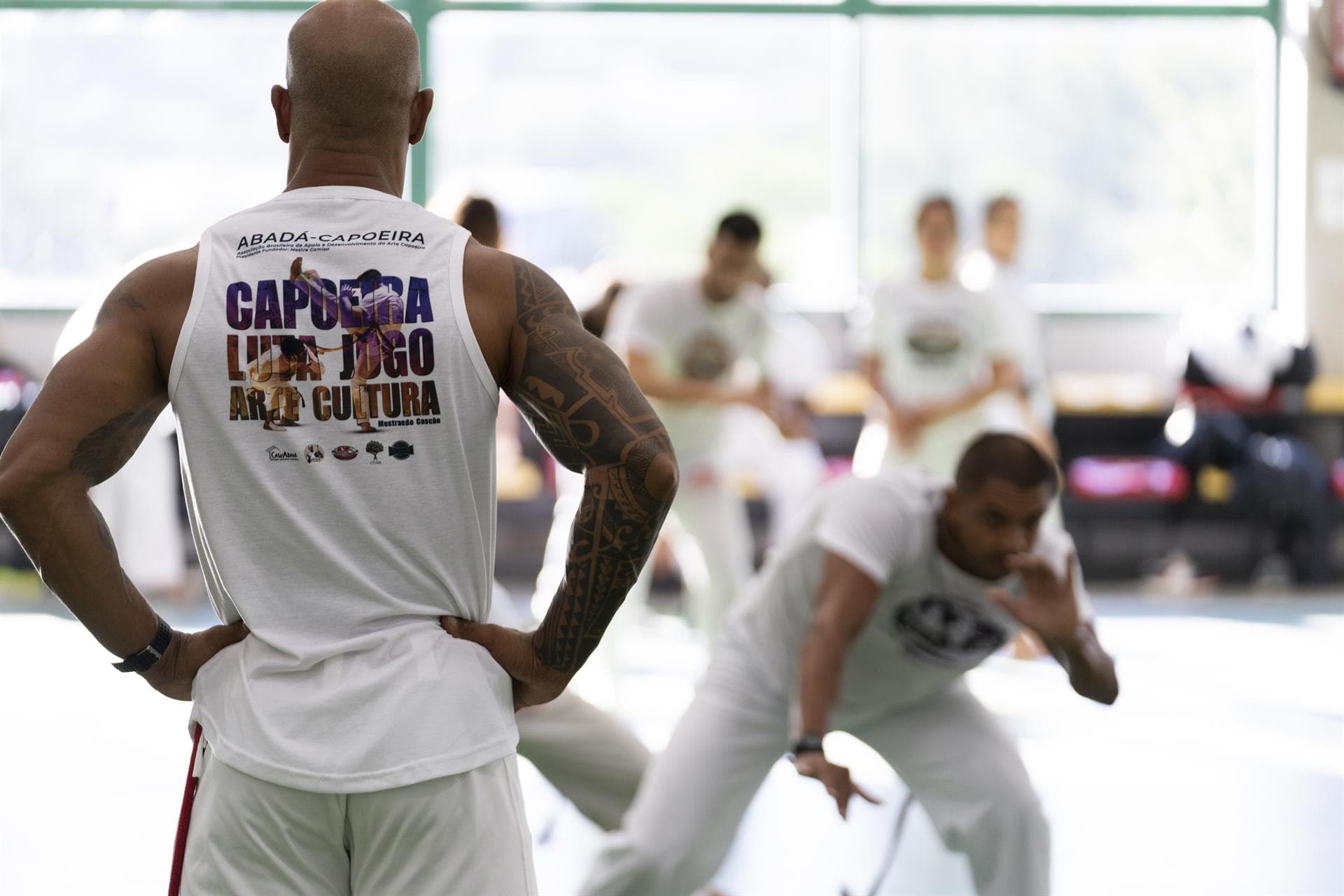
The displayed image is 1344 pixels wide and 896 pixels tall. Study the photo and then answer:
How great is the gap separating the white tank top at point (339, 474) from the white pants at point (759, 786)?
115 cm

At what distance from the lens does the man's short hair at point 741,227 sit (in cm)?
480

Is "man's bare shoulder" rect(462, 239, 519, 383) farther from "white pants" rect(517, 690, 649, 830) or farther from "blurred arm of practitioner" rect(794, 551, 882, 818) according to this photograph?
"white pants" rect(517, 690, 649, 830)

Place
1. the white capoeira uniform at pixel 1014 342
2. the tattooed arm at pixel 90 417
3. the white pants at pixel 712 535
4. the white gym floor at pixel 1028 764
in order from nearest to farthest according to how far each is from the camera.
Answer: the tattooed arm at pixel 90 417 < the white gym floor at pixel 1028 764 < the white pants at pixel 712 535 < the white capoeira uniform at pixel 1014 342

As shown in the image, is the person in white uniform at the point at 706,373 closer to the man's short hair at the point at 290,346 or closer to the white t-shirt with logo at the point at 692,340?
the white t-shirt with logo at the point at 692,340

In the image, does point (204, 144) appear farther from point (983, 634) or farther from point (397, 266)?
point (397, 266)

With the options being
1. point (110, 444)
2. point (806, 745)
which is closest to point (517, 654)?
point (110, 444)

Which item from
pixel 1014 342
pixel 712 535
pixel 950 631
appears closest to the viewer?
pixel 950 631

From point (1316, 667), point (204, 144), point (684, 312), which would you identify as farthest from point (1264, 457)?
point (204, 144)

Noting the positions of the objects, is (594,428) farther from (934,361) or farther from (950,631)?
(934,361)


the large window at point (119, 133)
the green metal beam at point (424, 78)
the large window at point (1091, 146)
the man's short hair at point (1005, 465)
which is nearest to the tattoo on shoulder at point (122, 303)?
the man's short hair at point (1005, 465)

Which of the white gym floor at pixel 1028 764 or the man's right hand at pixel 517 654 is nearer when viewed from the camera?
the man's right hand at pixel 517 654

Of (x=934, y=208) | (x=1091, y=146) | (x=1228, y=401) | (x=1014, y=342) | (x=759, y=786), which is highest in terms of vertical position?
(x=1091, y=146)

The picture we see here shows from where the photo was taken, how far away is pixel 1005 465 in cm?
262

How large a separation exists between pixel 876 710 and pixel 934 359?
313 centimetres
